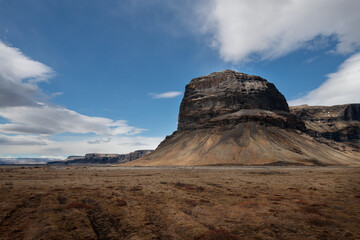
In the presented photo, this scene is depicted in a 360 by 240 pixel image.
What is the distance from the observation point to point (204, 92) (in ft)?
385

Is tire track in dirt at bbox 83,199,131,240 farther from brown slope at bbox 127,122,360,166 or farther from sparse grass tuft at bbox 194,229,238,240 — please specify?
brown slope at bbox 127,122,360,166

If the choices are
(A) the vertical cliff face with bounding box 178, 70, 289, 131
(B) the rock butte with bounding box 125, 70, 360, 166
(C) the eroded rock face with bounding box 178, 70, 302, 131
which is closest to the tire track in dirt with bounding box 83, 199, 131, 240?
(B) the rock butte with bounding box 125, 70, 360, 166

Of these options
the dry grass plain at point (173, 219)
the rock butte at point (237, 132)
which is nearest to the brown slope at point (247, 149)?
the rock butte at point (237, 132)

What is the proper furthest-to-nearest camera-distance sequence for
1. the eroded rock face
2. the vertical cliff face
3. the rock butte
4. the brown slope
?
the vertical cliff face → the eroded rock face → the rock butte → the brown slope

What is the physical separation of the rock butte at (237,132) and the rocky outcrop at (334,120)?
861 centimetres

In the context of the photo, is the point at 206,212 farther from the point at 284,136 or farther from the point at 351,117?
the point at 351,117

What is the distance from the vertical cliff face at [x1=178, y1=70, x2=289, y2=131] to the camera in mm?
104713

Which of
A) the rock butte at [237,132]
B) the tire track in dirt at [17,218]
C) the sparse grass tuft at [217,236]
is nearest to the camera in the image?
the sparse grass tuft at [217,236]

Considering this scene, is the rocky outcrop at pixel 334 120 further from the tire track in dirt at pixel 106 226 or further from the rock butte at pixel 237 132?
the tire track in dirt at pixel 106 226

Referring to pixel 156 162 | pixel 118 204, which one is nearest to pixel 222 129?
pixel 156 162

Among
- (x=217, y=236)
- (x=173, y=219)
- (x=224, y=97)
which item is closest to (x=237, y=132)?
(x=224, y=97)

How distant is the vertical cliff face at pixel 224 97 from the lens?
104713 millimetres

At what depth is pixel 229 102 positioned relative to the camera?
347 ft

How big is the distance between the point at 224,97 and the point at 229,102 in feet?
13.5
